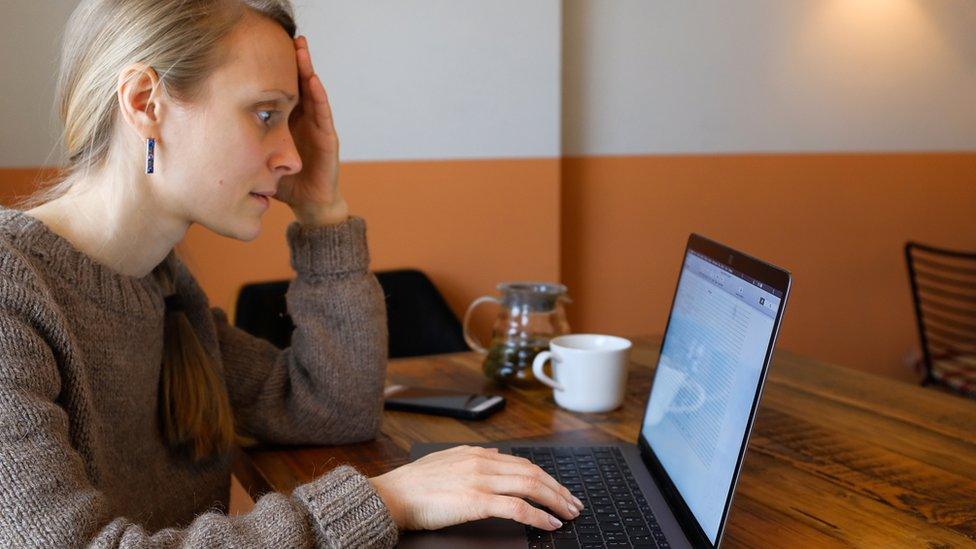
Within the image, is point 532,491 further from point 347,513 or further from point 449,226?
point 449,226

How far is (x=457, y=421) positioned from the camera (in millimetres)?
1346

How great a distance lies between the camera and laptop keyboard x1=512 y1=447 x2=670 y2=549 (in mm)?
889

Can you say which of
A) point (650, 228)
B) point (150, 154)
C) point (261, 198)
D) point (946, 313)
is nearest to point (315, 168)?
point (261, 198)

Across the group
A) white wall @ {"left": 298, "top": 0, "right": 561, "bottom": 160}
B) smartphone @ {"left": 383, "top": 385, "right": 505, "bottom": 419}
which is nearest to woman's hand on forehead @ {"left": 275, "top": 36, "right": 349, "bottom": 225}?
smartphone @ {"left": 383, "top": 385, "right": 505, "bottom": 419}

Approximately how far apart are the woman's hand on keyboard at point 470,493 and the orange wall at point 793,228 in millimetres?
2076

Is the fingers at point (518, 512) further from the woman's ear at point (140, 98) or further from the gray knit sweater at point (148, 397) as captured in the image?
the woman's ear at point (140, 98)

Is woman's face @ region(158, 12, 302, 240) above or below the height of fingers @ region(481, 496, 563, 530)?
above

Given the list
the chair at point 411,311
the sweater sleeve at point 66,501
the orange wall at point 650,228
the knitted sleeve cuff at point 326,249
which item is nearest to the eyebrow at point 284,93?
the knitted sleeve cuff at point 326,249

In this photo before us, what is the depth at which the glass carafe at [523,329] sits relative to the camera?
1484 millimetres

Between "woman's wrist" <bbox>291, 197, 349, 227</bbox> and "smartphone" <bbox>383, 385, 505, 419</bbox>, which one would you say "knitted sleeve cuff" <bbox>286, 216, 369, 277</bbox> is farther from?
"smartphone" <bbox>383, 385, 505, 419</bbox>

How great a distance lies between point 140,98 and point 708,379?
67 cm

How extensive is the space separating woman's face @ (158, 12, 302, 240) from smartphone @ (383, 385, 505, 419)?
38 centimetres

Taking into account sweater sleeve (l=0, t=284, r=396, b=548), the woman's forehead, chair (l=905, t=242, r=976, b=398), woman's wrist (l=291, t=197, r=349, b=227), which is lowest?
chair (l=905, t=242, r=976, b=398)

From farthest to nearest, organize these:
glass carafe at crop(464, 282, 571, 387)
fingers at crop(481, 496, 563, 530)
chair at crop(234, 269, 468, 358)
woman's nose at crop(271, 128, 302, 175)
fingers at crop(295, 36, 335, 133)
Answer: chair at crop(234, 269, 468, 358)
glass carafe at crop(464, 282, 571, 387)
fingers at crop(295, 36, 335, 133)
woman's nose at crop(271, 128, 302, 175)
fingers at crop(481, 496, 563, 530)
